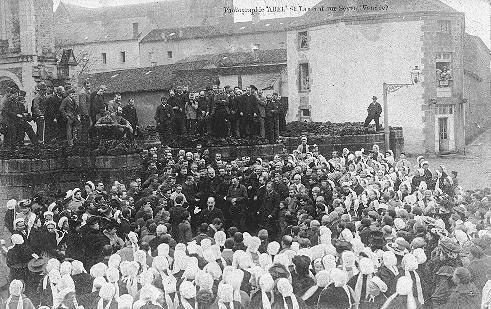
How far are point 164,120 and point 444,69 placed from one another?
14.0 m

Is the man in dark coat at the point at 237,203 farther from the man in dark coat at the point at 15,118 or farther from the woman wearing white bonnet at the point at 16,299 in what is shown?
the woman wearing white bonnet at the point at 16,299

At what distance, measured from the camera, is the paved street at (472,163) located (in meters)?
17.1

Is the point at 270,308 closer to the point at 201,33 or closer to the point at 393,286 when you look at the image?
the point at 393,286

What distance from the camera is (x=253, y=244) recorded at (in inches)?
382

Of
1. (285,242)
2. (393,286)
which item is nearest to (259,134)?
(285,242)

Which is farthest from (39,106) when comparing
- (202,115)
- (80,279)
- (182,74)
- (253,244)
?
(182,74)

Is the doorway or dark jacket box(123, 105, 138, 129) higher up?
dark jacket box(123, 105, 138, 129)

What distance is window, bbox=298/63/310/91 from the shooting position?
32094 millimetres

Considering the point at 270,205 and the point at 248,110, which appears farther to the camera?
the point at 248,110

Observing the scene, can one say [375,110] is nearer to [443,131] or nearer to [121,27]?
[443,131]

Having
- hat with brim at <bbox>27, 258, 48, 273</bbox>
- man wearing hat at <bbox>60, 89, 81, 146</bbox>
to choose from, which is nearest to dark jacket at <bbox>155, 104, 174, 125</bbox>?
man wearing hat at <bbox>60, 89, 81, 146</bbox>

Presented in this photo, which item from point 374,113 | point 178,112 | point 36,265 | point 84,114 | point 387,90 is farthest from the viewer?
point 387,90

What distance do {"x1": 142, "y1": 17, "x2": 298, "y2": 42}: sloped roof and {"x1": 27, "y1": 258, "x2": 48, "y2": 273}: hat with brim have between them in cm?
3905

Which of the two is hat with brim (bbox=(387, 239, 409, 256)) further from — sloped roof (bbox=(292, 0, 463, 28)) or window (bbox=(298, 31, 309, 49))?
window (bbox=(298, 31, 309, 49))
